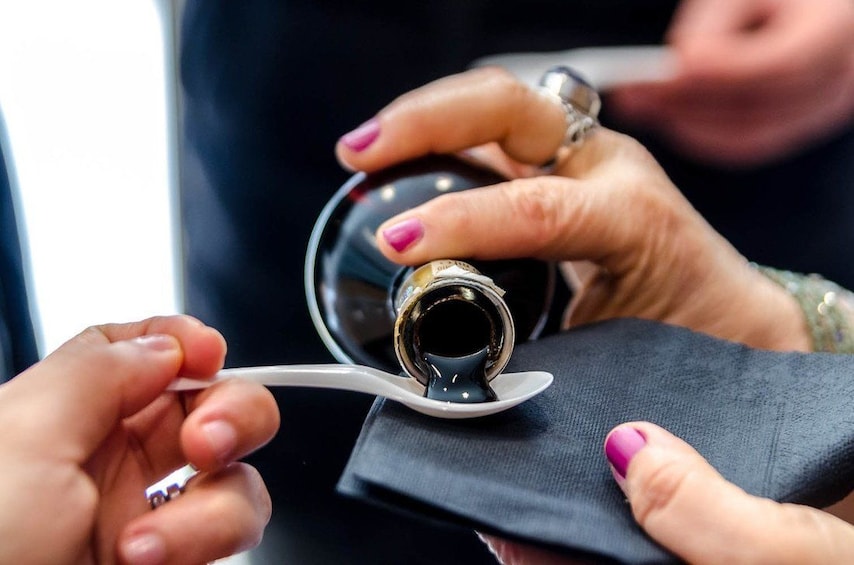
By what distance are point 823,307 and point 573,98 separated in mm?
265

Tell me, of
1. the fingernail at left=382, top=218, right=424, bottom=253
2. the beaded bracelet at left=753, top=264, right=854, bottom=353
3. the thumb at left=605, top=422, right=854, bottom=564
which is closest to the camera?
the thumb at left=605, top=422, right=854, bottom=564

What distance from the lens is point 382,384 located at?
40 cm

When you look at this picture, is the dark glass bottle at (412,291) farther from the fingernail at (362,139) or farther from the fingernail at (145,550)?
the fingernail at (145,550)

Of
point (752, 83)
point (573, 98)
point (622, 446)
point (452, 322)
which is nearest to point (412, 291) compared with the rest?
point (452, 322)

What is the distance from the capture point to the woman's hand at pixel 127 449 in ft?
1.13

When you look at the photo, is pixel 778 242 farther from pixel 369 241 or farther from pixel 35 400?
pixel 35 400

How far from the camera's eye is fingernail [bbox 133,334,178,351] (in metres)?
0.41

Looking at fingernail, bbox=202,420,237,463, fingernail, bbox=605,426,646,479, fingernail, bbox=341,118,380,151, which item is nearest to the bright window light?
fingernail, bbox=341,118,380,151

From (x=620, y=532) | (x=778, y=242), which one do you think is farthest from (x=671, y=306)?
(x=620, y=532)

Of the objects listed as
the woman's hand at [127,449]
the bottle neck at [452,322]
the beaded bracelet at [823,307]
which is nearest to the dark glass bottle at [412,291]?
the bottle neck at [452,322]

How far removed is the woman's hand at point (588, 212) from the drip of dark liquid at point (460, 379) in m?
0.11

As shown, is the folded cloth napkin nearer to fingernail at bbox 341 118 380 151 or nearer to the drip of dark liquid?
the drip of dark liquid

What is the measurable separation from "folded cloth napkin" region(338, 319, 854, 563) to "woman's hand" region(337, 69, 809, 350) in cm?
9

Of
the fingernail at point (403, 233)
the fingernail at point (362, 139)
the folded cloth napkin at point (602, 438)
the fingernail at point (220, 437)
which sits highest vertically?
the fingernail at point (362, 139)
